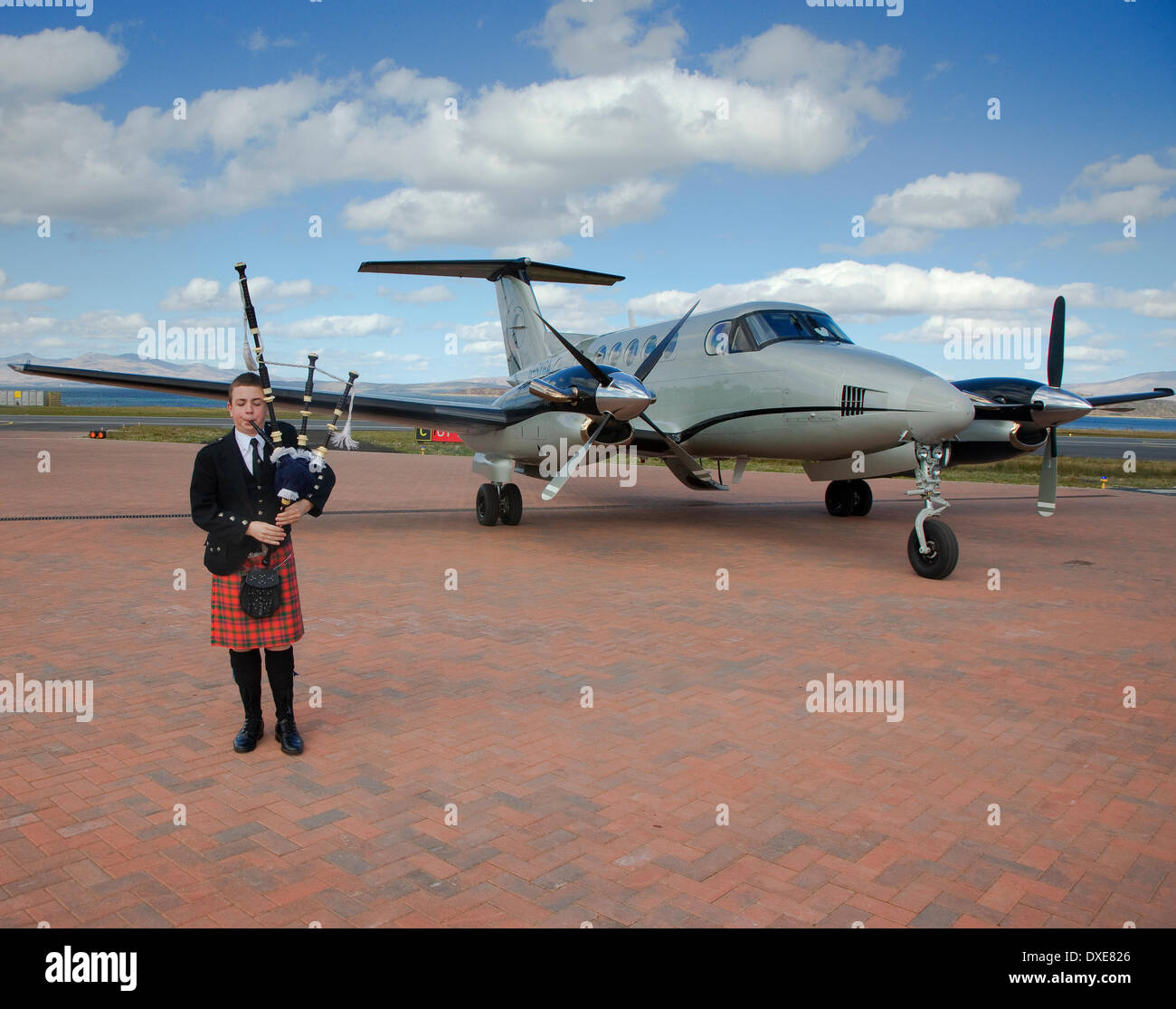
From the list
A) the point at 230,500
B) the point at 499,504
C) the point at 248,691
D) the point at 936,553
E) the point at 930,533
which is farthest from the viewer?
the point at 499,504

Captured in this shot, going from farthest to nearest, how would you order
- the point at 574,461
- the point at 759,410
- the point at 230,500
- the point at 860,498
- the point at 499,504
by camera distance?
the point at 860,498 < the point at 499,504 < the point at 759,410 < the point at 574,461 < the point at 230,500

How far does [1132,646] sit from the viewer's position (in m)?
6.76

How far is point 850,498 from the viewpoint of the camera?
14.5 m

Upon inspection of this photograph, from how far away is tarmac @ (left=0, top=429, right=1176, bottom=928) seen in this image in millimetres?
3205

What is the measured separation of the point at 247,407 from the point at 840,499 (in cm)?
1209

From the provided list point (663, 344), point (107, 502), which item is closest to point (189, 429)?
point (107, 502)

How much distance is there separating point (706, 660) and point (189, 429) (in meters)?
41.1

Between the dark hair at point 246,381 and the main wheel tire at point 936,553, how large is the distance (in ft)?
24.9

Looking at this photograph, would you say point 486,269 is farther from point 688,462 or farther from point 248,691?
point 248,691

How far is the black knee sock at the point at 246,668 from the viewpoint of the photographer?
4473mm

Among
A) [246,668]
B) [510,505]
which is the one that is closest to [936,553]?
[510,505]

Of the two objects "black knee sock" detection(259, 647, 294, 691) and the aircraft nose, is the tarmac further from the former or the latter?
the aircraft nose

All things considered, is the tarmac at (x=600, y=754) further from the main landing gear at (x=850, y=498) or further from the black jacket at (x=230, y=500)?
the main landing gear at (x=850, y=498)
